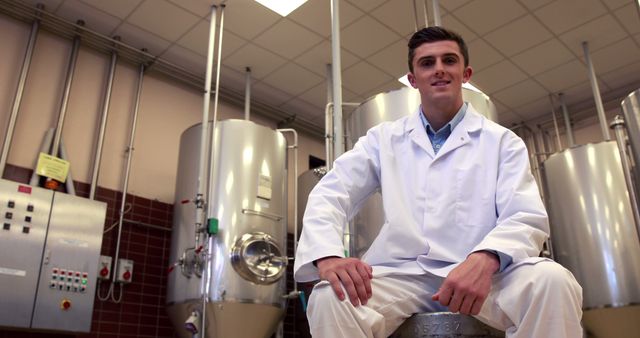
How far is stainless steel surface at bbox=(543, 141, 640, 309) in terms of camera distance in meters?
3.95

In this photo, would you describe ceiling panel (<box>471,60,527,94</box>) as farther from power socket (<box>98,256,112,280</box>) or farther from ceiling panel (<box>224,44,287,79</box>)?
power socket (<box>98,256,112,280</box>)

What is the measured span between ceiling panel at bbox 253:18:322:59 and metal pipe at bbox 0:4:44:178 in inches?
69.7

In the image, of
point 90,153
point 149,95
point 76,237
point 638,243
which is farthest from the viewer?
point 149,95

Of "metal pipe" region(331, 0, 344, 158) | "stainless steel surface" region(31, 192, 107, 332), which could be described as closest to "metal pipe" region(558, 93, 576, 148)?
"metal pipe" region(331, 0, 344, 158)

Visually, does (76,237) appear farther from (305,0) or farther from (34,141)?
(305,0)

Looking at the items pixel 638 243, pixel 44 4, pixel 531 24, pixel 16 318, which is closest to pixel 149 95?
pixel 44 4

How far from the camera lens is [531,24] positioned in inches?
177

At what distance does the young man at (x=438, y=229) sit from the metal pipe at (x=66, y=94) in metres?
3.17

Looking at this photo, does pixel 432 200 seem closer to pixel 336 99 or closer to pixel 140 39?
pixel 336 99

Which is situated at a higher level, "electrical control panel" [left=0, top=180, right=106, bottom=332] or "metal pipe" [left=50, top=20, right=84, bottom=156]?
"metal pipe" [left=50, top=20, right=84, bottom=156]

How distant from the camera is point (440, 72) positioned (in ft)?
5.19

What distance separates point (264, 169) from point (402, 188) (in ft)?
8.73

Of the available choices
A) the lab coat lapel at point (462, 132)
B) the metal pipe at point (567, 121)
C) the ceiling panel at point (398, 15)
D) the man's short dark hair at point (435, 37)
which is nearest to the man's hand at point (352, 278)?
the lab coat lapel at point (462, 132)

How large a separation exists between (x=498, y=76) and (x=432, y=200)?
13.7ft
